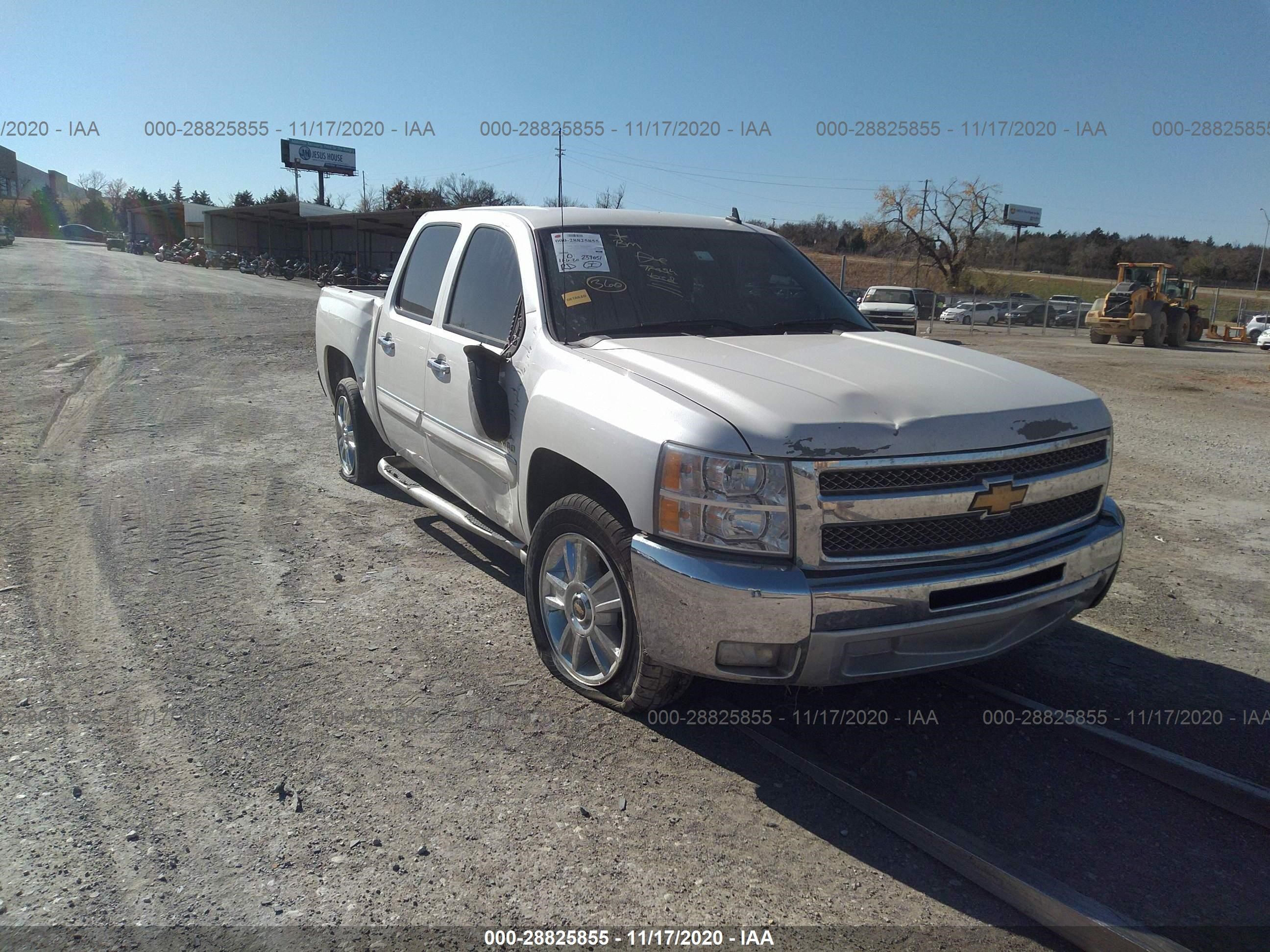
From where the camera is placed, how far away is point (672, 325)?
4184mm

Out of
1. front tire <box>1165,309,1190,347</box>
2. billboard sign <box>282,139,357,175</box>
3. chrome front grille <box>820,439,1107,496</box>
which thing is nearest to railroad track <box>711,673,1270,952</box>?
chrome front grille <box>820,439,1107,496</box>

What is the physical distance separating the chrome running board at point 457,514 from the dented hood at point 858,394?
1067 millimetres

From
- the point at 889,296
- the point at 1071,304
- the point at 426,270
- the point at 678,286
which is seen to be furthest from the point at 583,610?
the point at 1071,304

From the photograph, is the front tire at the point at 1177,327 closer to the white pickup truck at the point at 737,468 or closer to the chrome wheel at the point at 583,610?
the white pickup truck at the point at 737,468

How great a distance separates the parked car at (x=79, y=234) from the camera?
8862 cm

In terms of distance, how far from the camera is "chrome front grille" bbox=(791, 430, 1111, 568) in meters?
2.88

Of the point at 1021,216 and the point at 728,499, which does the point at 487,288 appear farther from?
the point at 1021,216

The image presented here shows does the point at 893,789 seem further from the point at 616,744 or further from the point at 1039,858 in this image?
the point at 616,744

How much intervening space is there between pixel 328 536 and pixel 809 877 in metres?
3.93

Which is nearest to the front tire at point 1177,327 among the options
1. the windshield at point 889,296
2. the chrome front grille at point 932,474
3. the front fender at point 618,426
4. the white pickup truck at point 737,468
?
the windshield at point 889,296

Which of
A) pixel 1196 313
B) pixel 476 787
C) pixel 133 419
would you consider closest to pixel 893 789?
pixel 476 787

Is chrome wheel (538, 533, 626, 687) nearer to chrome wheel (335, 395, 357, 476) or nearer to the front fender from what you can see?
the front fender

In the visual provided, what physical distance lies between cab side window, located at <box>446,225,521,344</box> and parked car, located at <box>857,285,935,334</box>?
69.5 ft

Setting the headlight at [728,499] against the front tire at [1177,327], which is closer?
the headlight at [728,499]
